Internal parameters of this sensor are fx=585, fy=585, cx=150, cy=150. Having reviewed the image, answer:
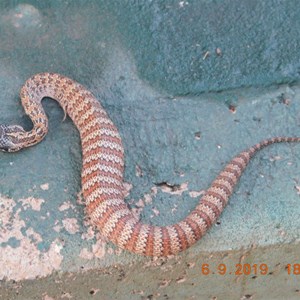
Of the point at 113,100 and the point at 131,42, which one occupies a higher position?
the point at 131,42

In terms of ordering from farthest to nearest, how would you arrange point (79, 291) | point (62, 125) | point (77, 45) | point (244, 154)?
1. point (77, 45)
2. point (62, 125)
3. point (244, 154)
4. point (79, 291)

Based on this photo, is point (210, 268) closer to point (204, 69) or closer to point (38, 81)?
point (204, 69)

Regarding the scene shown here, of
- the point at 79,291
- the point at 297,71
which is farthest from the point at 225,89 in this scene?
the point at 79,291
